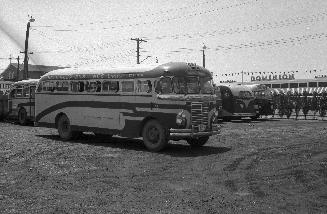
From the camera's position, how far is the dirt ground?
6484mm

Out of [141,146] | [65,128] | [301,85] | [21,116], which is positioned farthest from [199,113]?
[301,85]

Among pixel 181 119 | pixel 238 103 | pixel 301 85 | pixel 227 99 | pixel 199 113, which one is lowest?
pixel 181 119

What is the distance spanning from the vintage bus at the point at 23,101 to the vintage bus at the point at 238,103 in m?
11.3

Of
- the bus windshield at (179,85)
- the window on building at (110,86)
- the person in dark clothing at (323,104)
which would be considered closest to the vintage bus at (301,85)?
the person in dark clothing at (323,104)

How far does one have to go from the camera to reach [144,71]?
1309 centimetres

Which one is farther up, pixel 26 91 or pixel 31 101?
pixel 26 91

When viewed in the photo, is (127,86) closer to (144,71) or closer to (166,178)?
(144,71)

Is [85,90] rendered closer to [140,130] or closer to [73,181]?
[140,130]

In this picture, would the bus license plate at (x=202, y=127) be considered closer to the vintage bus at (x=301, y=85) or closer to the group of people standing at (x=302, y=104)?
the group of people standing at (x=302, y=104)

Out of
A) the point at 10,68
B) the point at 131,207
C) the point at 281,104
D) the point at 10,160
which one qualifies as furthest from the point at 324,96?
the point at 10,68

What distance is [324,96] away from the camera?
88.2 feet

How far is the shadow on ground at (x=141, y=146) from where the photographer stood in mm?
12500

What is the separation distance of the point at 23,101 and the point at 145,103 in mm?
12866

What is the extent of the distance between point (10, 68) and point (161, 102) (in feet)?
303
